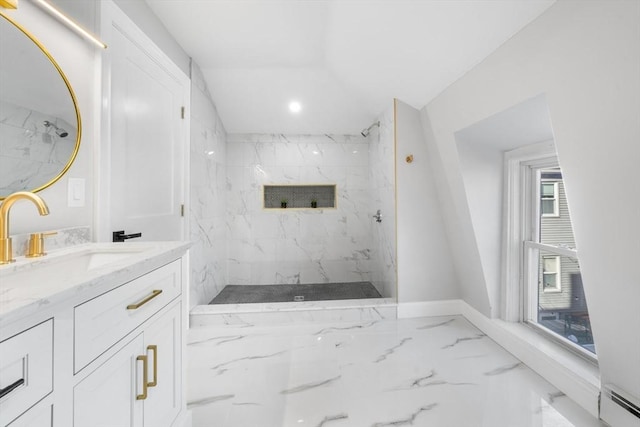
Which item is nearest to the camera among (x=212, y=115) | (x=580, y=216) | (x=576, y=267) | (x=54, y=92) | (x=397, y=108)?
(x=54, y=92)

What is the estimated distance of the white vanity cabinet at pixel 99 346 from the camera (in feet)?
1.86

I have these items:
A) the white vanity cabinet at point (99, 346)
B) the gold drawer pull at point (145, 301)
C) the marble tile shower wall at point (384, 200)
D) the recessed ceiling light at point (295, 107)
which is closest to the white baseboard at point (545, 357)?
the marble tile shower wall at point (384, 200)

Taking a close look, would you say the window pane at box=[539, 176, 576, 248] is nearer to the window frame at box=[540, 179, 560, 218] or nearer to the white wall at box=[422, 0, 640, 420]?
the window frame at box=[540, 179, 560, 218]

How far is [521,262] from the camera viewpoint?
2367mm

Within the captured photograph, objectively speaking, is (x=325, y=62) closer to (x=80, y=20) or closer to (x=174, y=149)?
(x=174, y=149)

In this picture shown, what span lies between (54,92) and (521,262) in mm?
3090

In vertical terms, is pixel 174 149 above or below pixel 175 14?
below

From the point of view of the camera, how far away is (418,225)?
283cm

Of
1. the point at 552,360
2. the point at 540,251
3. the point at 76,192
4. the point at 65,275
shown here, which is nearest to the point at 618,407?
the point at 552,360

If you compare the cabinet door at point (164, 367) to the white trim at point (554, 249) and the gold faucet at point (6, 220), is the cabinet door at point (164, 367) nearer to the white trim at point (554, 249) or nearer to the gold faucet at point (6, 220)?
the gold faucet at point (6, 220)

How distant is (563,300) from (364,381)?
1558 mm

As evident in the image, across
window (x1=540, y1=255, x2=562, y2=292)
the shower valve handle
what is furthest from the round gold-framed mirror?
window (x1=540, y1=255, x2=562, y2=292)

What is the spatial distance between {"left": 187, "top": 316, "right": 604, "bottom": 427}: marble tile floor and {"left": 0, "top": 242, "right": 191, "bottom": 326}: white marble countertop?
38.0 inches

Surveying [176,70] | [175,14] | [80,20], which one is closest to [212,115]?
[176,70]
